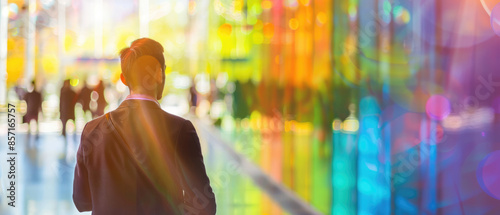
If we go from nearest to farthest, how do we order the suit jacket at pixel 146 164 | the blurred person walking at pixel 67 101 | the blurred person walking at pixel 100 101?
1. the suit jacket at pixel 146 164
2. the blurred person walking at pixel 67 101
3. the blurred person walking at pixel 100 101

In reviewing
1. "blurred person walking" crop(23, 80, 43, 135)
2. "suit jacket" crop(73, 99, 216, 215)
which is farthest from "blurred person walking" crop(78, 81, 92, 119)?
"suit jacket" crop(73, 99, 216, 215)

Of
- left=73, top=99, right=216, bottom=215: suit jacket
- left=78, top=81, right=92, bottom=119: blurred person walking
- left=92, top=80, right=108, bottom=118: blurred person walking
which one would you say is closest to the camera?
left=73, top=99, right=216, bottom=215: suit jacket

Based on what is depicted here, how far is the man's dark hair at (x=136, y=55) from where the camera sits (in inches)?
56.1

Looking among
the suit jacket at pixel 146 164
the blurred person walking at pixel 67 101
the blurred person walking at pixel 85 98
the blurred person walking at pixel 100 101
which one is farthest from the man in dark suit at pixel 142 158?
the blurred person walking at pixel 100 101

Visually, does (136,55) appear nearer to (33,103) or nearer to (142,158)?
(142,158)

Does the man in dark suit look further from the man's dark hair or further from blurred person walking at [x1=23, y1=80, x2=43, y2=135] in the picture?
blurred person walking at [x1=23, y1=80, x2=43, y2=135]

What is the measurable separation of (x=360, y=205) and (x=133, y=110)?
297 centimetres

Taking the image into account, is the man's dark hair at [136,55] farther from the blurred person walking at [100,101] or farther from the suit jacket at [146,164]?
the blurred person walking at [100,101]

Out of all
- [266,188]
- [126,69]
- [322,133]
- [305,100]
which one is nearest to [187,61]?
[322,133]

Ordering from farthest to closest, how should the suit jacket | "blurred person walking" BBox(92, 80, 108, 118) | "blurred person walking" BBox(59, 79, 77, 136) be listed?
"blurred person walking" BBox(92, 80, 108, 118) → "blurred person walking" BBox(59, 79, 77, 136) → the suit jacket

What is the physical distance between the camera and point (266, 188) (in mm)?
5535

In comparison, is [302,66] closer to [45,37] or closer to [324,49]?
[324,49]

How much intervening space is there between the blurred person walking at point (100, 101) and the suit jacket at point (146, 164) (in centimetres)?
915

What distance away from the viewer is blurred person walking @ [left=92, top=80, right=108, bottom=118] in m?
10.4
